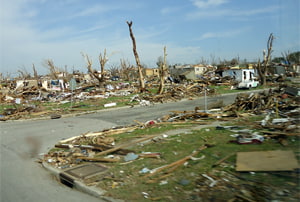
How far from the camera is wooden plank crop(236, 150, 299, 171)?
5.23m

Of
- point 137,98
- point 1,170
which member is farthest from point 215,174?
point 137,98

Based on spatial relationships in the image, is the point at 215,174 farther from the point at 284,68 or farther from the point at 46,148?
the point at 284,68

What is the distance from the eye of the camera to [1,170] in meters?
7.44

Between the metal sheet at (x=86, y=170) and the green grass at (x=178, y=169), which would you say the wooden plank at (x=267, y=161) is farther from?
the metal sheet at (x=86, y=170)

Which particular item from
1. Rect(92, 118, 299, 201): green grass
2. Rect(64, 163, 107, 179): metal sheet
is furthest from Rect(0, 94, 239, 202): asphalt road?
Rect(92, 118, 299, 201): green grass

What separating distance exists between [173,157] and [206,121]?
5.62 m

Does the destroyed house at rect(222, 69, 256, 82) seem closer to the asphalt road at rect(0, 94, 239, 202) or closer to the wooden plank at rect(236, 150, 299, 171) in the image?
the asphalt road at rect(0, 94, 239, 202)

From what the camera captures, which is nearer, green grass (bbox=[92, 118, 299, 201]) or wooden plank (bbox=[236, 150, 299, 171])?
green grass (bbox=[92, 118, 299, 201])

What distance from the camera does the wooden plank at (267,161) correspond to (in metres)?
5.23

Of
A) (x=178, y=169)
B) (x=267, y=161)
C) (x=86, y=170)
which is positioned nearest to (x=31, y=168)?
(x=86, y=170)

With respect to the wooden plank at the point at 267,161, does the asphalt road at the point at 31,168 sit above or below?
below

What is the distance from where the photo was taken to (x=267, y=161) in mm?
5605

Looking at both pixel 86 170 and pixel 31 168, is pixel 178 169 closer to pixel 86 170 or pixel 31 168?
pixel 86 170

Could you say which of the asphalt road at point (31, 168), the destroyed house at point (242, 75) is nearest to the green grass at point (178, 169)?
the asphalt road at point (31, 168)
